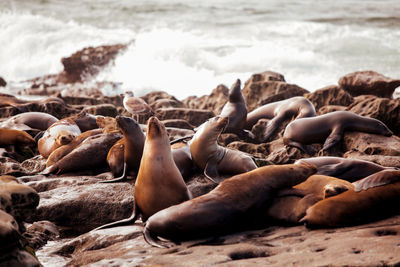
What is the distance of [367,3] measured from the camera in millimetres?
35062

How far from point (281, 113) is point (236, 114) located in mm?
868

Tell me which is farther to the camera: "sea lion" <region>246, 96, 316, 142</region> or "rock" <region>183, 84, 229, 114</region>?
"rock" <region>183, 84, 229, 114</region>

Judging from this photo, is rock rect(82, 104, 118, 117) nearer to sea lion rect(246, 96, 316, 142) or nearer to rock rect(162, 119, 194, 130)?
rock rect(162, 119, 194, 130)

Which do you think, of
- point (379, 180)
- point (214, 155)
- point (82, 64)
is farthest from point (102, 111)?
point (82, 64)

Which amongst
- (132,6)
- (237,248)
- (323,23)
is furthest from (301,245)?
(132,6)

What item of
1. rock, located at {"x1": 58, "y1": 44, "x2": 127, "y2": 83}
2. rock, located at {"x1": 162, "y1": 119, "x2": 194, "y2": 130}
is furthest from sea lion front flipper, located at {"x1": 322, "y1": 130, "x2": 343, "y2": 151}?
rock, located at {"x1": 58, "y1": 44, "x2": 127, "y2": 83}

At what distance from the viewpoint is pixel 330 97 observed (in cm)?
1112

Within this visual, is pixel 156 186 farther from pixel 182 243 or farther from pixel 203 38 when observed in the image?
pixel 203 38

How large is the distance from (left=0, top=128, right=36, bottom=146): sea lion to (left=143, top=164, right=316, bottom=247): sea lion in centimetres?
462

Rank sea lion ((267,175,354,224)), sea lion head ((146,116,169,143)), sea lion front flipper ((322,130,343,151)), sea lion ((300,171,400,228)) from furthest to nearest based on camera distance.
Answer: sea lion front flipper ((322,130,343,151)) < sea lion head ((146,116,169,143)) < sea lion ((267,175,354,224)) < sea lion ((300,171,400,228))

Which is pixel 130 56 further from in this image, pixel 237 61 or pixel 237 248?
pixel 237 248

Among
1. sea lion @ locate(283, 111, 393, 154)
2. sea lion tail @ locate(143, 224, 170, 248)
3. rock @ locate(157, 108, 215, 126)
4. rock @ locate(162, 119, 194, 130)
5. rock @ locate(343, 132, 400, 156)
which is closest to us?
sea lion tail @ locate(143, 224, 170, 248)

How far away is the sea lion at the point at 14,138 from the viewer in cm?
815

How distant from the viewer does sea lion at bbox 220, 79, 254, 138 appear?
9750 millimetres
